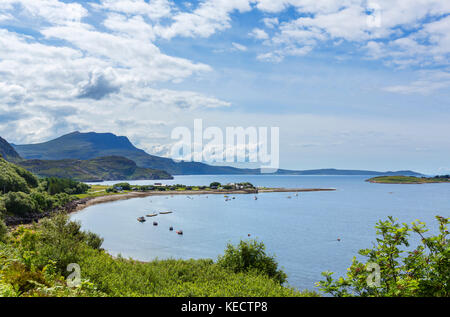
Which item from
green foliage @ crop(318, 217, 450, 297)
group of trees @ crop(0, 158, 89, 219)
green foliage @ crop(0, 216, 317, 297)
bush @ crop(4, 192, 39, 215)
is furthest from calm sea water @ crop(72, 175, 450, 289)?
green foliage @ crop(318, 217, 450, 297)

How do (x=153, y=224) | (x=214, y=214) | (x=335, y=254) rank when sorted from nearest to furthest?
(x=335, y=254)
(x=153, y=224)
(x=214, y=214)

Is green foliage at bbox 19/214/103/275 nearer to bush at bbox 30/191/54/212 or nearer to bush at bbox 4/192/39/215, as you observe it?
bush at bbox 4/192/39/215

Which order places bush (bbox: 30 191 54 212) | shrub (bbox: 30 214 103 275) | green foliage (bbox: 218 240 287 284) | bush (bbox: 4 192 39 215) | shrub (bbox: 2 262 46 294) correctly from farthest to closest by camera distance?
bush (bbox: 30 191 54 212)
bush (bbox: 4 192 39 215)
green foliage (bbox: 218 240 287 284)
shrub (bbox: 30 214 103 275)
shrub (bbox: 2 262 46 294)

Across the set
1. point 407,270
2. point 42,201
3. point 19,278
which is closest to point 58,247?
point 19,278

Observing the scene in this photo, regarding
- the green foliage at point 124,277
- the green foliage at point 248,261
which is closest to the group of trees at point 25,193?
the green foliage at point 124,277

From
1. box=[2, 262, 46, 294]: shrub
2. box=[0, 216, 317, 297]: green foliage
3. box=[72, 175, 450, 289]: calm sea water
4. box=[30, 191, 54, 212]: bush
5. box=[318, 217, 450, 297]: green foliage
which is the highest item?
box=[318, 217, 450, 297]: green foliage

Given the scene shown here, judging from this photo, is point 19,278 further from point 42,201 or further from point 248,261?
point 42,201

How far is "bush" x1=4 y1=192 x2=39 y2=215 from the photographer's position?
86062 millimetres

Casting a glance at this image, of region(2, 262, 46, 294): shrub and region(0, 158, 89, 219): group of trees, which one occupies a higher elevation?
region(2, 262, 46, 294): shrub

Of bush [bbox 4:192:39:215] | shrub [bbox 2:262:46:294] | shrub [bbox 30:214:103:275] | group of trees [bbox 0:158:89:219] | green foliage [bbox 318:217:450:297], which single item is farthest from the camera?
group of trees [bbox 0:158:89:219]

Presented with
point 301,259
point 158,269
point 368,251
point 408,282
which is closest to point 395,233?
point 368,251
